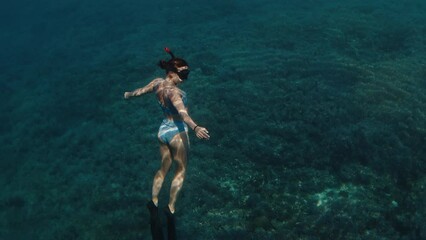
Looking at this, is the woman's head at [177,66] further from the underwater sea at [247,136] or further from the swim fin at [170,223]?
the underwater sea at [247,136]

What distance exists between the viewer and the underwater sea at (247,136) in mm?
6797

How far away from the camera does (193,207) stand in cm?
717

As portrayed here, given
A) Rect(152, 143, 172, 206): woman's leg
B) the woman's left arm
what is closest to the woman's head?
the woman's left arm

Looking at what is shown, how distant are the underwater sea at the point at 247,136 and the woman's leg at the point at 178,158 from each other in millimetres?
1915

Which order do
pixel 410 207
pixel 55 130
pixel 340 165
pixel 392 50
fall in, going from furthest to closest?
1. pixel 392 50
2. pixel 55 130
3. pixel 340 165
4. pixel 410 207

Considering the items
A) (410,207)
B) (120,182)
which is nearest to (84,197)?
(120,182)

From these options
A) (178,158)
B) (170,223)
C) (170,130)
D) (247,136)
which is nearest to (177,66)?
(170,130)

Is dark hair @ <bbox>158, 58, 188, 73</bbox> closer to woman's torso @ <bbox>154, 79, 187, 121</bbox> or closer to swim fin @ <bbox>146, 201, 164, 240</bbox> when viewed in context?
woman's torso @ <bbox>154, 79, 187, 121</bbox>

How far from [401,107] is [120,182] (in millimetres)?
7988

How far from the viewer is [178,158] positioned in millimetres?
5086

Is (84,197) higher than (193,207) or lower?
lower

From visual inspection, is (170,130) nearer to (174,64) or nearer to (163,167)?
(163,167)

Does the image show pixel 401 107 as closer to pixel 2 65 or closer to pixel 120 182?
pixel 120 182

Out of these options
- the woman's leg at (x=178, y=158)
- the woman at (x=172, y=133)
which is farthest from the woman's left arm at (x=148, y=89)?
Answer: the woman's leg at (x=178, y=158)
